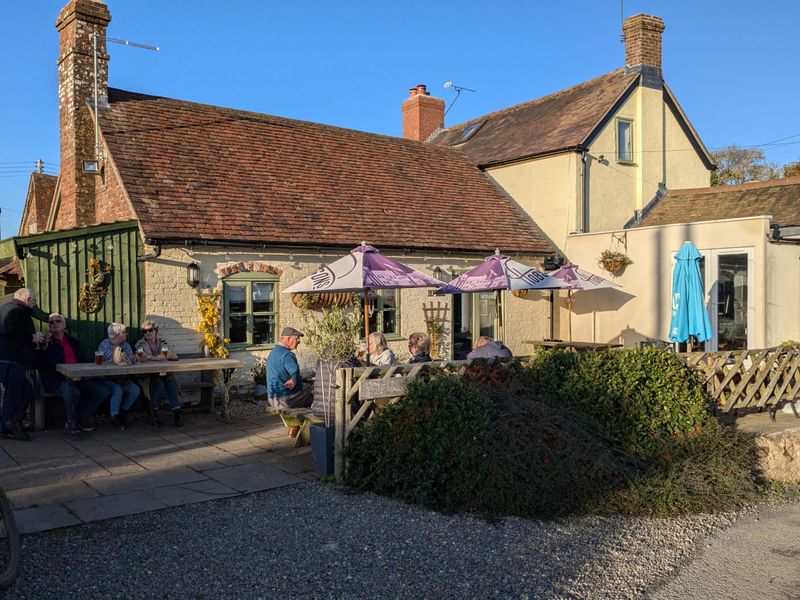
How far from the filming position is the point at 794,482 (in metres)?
7.52

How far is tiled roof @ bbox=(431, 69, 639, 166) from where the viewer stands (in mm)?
16922

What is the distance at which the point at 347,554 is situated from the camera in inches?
199

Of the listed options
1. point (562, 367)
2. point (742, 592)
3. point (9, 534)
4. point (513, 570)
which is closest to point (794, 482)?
point (562, 367)

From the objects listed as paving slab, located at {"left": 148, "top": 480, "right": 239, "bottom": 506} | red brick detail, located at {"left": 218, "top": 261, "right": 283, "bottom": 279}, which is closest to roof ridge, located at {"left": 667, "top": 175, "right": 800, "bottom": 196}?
red brick detail, located at {"left": 218, "top": 261, "right": 283, "bottom": 279}

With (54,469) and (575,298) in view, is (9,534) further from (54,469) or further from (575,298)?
(575,298)

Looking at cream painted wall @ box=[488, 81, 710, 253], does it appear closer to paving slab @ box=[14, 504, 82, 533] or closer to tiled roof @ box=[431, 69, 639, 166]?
Answer: tiled roof @ box=[431, 69, 639, 166]

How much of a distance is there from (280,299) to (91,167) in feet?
14.7

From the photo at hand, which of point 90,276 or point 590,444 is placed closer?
point 590,444

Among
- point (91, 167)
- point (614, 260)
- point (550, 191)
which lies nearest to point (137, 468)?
point (91, 167)

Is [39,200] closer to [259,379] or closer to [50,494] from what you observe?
[259,379]

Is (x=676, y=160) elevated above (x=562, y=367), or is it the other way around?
(x=676, y=160)

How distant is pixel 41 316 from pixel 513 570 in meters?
7.84

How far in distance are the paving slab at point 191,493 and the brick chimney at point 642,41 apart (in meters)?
15.5

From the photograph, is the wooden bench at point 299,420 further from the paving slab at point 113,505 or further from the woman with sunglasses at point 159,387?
the woman with sunglasses at point 159,387
